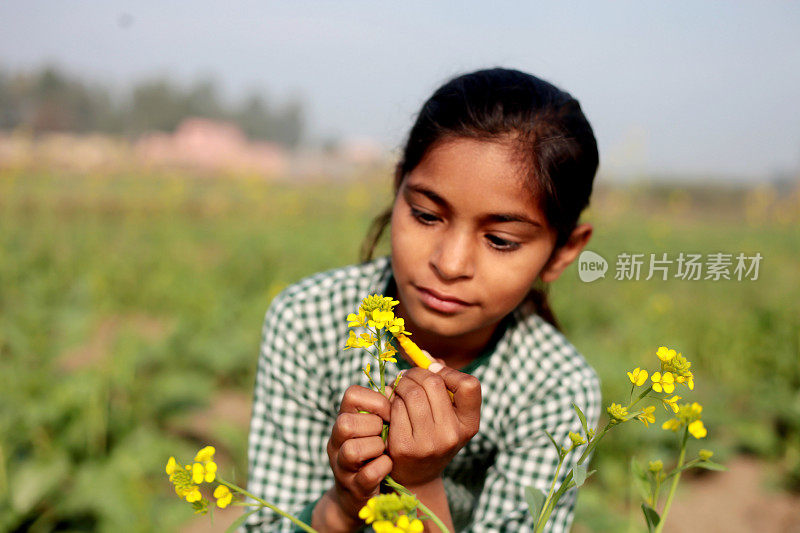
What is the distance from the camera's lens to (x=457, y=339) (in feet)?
3.88

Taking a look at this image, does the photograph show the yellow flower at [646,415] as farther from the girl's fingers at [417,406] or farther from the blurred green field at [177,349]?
the blurred green field at [177,349]

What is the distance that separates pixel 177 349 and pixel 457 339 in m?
2.09

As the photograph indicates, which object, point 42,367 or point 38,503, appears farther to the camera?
point 42,367

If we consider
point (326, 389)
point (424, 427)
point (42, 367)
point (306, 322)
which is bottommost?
point (42, 367)

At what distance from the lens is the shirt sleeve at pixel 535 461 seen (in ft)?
3.57

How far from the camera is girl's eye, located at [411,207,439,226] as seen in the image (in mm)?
990

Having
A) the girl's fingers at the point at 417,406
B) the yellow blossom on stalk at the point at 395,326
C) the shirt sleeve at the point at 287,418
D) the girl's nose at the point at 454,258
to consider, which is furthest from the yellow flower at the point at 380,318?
the shirt sleeve at the point at 287,418

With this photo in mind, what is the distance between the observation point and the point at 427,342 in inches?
45.5

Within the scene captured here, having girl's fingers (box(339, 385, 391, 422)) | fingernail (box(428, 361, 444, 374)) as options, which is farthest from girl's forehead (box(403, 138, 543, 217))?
girl's fingers (box(339, 385, 391, 422))

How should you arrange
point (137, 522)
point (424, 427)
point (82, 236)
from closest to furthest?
point (424, 427), point (137, 522), point (82, 236)

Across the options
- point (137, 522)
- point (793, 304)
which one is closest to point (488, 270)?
point (137, 522)

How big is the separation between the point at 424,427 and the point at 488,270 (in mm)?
398

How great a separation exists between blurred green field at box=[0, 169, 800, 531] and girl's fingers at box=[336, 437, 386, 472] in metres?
1.14

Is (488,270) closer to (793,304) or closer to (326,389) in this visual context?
(326,389)
